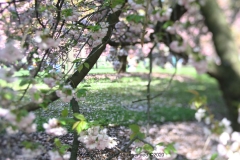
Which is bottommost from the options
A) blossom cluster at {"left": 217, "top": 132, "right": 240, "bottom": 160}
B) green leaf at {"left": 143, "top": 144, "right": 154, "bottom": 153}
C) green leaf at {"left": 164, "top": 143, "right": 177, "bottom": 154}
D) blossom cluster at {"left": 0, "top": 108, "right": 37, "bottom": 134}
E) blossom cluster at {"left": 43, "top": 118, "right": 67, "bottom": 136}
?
green leaf at {"left": 143, "top": 144, "right": 154, "bottom": 153}

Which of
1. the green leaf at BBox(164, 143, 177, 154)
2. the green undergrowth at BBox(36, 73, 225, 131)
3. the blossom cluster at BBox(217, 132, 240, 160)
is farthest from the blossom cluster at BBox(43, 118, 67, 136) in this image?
the blossom cluster at BBox(217, 132, 240, 160)

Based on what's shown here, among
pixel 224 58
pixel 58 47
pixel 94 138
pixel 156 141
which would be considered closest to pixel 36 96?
pixel 94 138

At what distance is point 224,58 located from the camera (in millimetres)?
2572

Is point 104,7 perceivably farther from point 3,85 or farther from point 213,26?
point 213,26

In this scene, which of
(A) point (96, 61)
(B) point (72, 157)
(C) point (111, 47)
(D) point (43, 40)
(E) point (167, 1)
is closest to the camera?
(D) point (43, 40)

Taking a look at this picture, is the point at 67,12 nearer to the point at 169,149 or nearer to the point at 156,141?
the point at 169,149

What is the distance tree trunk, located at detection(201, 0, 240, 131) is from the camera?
2.11 meters

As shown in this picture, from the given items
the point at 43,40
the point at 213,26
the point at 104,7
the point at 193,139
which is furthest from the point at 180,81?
the point at 43,40

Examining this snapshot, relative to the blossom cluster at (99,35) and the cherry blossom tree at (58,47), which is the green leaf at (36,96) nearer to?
the cherry blossom tree at (58,47)

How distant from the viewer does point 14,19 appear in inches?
60.5

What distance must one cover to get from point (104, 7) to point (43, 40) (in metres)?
0.61

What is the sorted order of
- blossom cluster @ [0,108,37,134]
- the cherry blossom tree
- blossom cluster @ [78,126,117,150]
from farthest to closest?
blossom cluster @ [78,126,117,150]
the cherry blossom tree
blossom cluster @ [0,108,37,134]

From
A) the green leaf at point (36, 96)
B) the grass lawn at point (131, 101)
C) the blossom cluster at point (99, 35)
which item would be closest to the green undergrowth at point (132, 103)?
the grass lawn at point (131, 101)

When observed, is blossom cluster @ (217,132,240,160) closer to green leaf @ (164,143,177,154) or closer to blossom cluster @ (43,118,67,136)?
green leaf @ (164,143,177,154)
